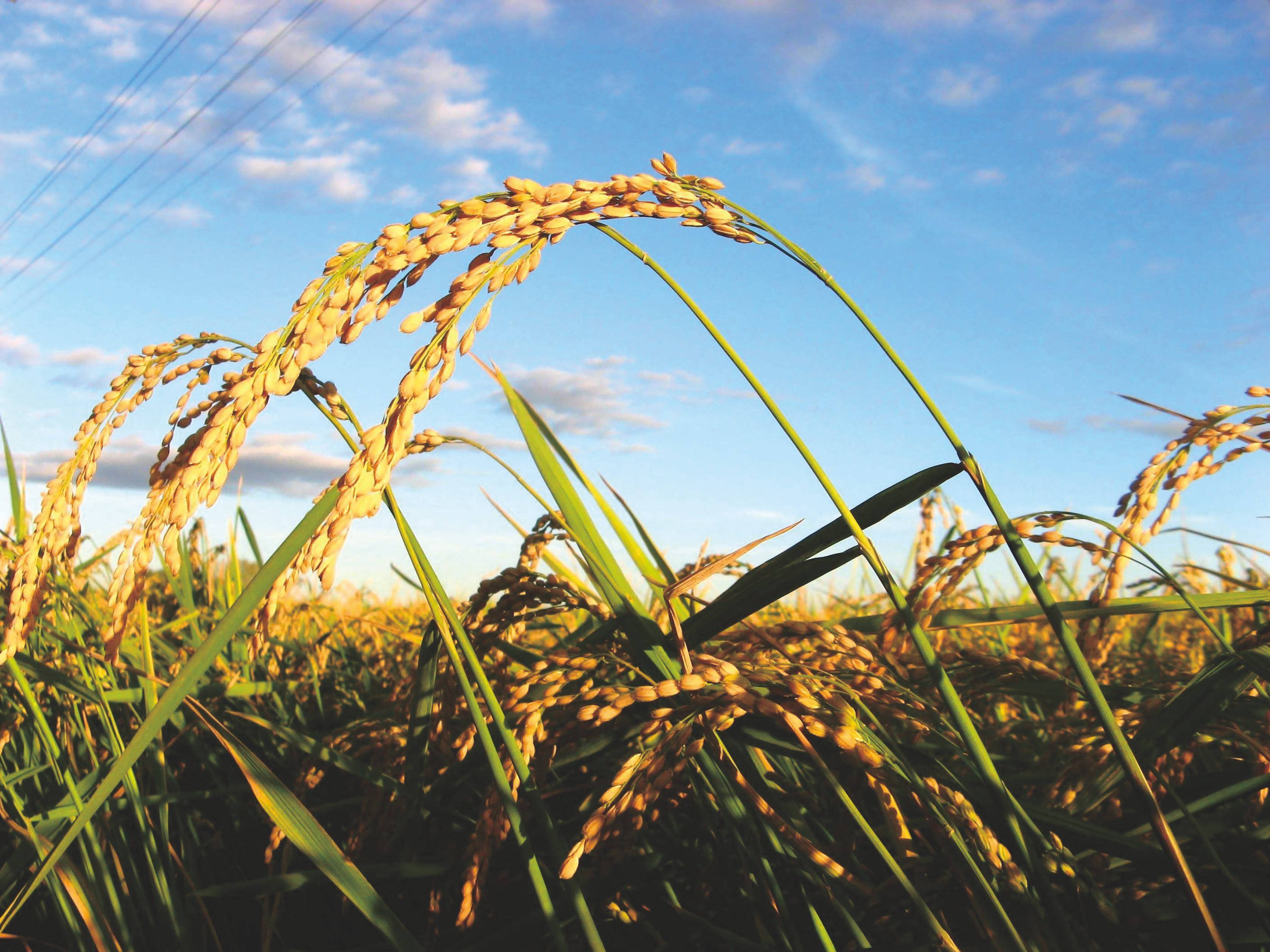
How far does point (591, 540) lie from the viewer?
1427mm

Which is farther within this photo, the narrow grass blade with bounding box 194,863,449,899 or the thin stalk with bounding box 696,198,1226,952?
the narrow grass blade with bounding box 194,863,449,899

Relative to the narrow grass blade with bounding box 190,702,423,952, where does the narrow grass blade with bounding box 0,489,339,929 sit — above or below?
above

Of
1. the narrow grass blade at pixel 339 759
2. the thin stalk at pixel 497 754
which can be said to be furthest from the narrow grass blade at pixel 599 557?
the narrow grass blade at pixel 339 759

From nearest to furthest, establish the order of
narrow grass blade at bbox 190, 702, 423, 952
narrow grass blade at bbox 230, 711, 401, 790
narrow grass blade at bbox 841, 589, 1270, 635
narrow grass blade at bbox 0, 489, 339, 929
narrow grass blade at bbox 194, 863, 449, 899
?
narrow grass blade at bbox 0, 489, 339, 929, narrow grass blade at bbox 190, 702, 423, 952, narrow grass blade at bbox 841, 589, 1270, 635, narrow grass blade at bbox 194, 863, 449, 899, narrow grass blade at bbox 230, 711, 401, 790

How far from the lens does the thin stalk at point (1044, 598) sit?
3.15 feet

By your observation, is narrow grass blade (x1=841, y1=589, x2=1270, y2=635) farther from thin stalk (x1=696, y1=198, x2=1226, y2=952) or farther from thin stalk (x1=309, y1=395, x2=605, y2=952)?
thin stalk (x1=309, y1=395, x2=605, y2=952)

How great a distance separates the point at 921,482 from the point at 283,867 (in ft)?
4.19

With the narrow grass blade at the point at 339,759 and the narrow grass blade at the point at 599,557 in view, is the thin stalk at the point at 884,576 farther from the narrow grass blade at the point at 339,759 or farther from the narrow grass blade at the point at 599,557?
the narrow grass blade at the point at 339,759

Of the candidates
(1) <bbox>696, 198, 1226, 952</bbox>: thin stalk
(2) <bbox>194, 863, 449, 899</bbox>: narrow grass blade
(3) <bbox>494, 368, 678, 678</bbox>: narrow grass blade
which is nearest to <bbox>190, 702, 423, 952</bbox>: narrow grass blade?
(2) <bbox>194, 863, 449, 899</bbox>: narrow grass blade

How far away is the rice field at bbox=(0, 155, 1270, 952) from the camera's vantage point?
3.09 ft


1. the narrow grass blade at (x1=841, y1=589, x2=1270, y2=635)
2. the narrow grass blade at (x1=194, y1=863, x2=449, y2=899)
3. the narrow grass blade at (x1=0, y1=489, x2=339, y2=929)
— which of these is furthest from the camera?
the narrow grass blade at (x1=194, y1=863, x2=449, y2=899)

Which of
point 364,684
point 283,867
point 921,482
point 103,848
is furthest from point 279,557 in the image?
point 364,684

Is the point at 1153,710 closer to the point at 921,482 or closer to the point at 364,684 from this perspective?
the point at 921,482

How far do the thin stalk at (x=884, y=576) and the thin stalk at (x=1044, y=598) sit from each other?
131 millimetres
